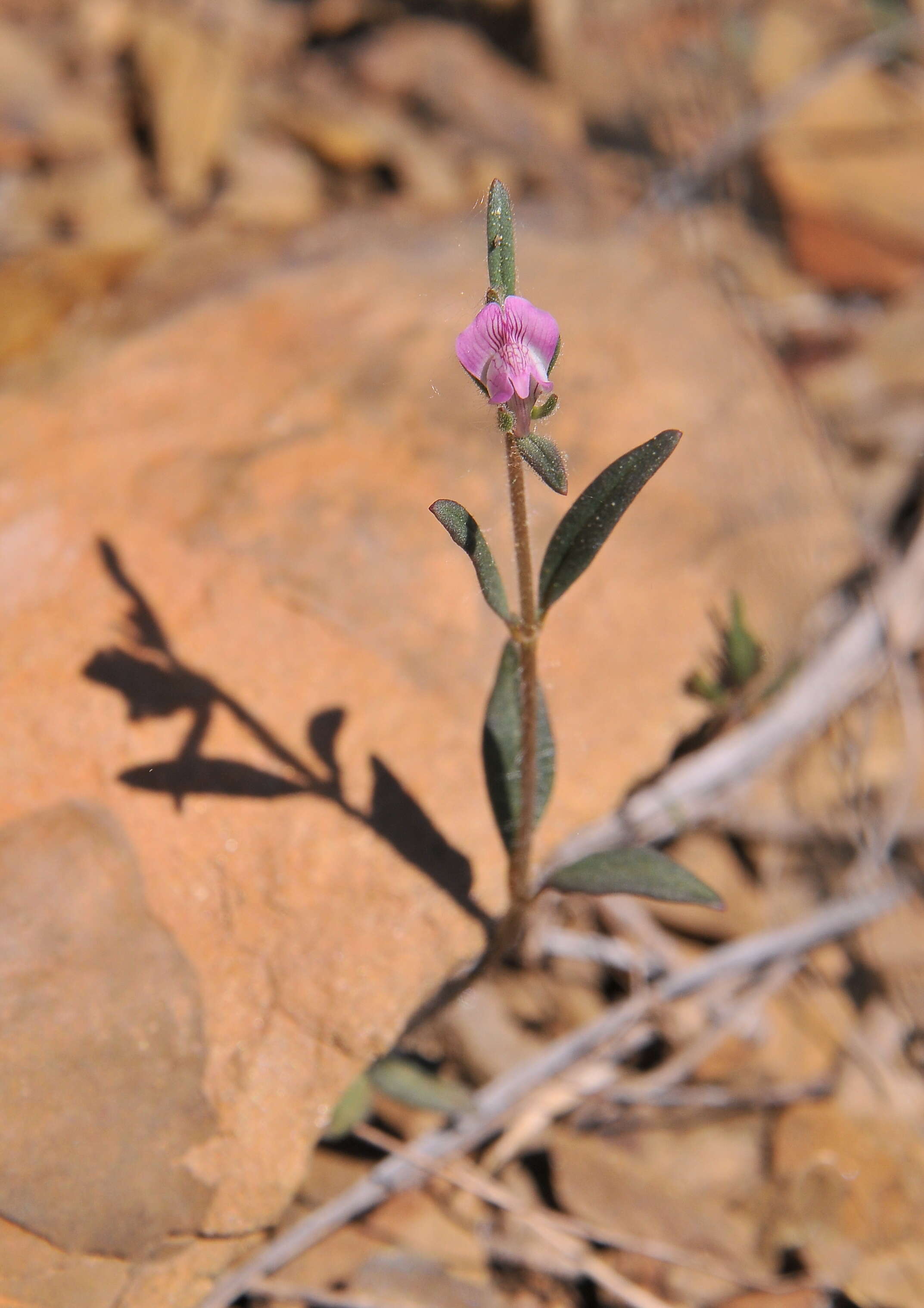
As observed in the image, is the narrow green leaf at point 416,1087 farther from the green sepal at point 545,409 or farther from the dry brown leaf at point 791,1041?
the green sepal at point 545,409

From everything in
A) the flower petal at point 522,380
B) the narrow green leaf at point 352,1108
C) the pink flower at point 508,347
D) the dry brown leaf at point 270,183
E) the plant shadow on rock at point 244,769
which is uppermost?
Result: the dry brown leaf at point 270,183

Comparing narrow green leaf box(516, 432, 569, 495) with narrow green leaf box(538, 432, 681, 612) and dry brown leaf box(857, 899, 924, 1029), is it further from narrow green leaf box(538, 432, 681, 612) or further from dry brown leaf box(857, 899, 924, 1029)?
dry brown leaf box(857, 899, 924, 1029)

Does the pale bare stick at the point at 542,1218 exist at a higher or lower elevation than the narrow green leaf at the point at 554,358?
lower

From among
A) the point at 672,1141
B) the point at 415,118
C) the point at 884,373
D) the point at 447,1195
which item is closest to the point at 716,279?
the point at 884,373

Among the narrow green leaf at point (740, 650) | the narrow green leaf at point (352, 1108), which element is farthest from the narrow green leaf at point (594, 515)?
the narrow green leaf at point (352, 1108)

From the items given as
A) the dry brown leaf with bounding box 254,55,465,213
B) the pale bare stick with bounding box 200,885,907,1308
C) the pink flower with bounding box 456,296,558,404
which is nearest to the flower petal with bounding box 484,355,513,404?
the pink flower with bounding box 456,296,558,404

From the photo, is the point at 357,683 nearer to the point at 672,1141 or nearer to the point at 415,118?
the point at 672,1141
